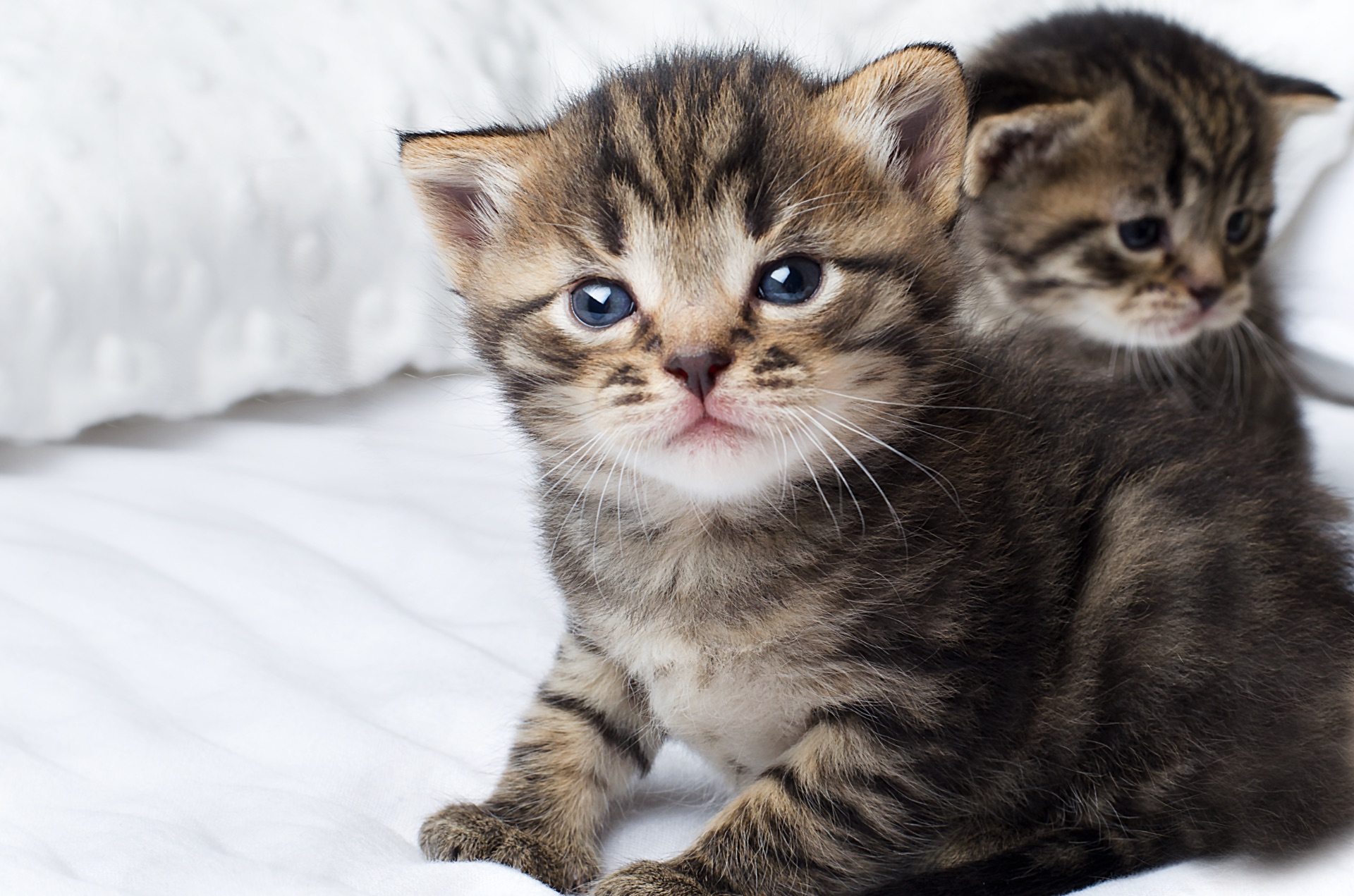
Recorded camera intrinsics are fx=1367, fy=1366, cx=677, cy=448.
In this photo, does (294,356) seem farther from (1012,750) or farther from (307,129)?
(1012,750)

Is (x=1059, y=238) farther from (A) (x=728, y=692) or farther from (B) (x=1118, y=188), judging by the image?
(A) (x=728, y=692)

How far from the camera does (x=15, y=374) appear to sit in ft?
7.82

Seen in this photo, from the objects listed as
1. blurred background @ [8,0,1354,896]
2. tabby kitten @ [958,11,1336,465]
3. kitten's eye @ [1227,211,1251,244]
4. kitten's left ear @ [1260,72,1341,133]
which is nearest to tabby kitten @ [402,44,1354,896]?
blurred background @ [8,0,1354,896]

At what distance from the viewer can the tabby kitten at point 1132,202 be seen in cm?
227

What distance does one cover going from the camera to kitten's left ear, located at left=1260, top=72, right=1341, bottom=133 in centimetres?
244

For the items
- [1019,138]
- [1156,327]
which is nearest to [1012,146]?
[1019,138]

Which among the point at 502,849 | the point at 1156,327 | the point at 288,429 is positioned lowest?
the point at 288,429

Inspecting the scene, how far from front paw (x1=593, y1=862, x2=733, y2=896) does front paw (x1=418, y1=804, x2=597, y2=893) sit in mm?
109

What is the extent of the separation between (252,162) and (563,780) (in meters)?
1.63

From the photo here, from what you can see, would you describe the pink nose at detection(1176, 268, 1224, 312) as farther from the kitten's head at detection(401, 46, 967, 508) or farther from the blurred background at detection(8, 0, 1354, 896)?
the kitten's head at detection(401, 46, 967, 508)

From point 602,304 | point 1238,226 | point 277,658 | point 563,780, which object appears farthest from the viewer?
point 1238,226

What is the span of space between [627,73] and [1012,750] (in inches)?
32.4

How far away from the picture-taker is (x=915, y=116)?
1416 millimetres

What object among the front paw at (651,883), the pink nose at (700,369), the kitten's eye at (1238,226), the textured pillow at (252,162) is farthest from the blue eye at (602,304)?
the kitten's eye at (1238,226)
